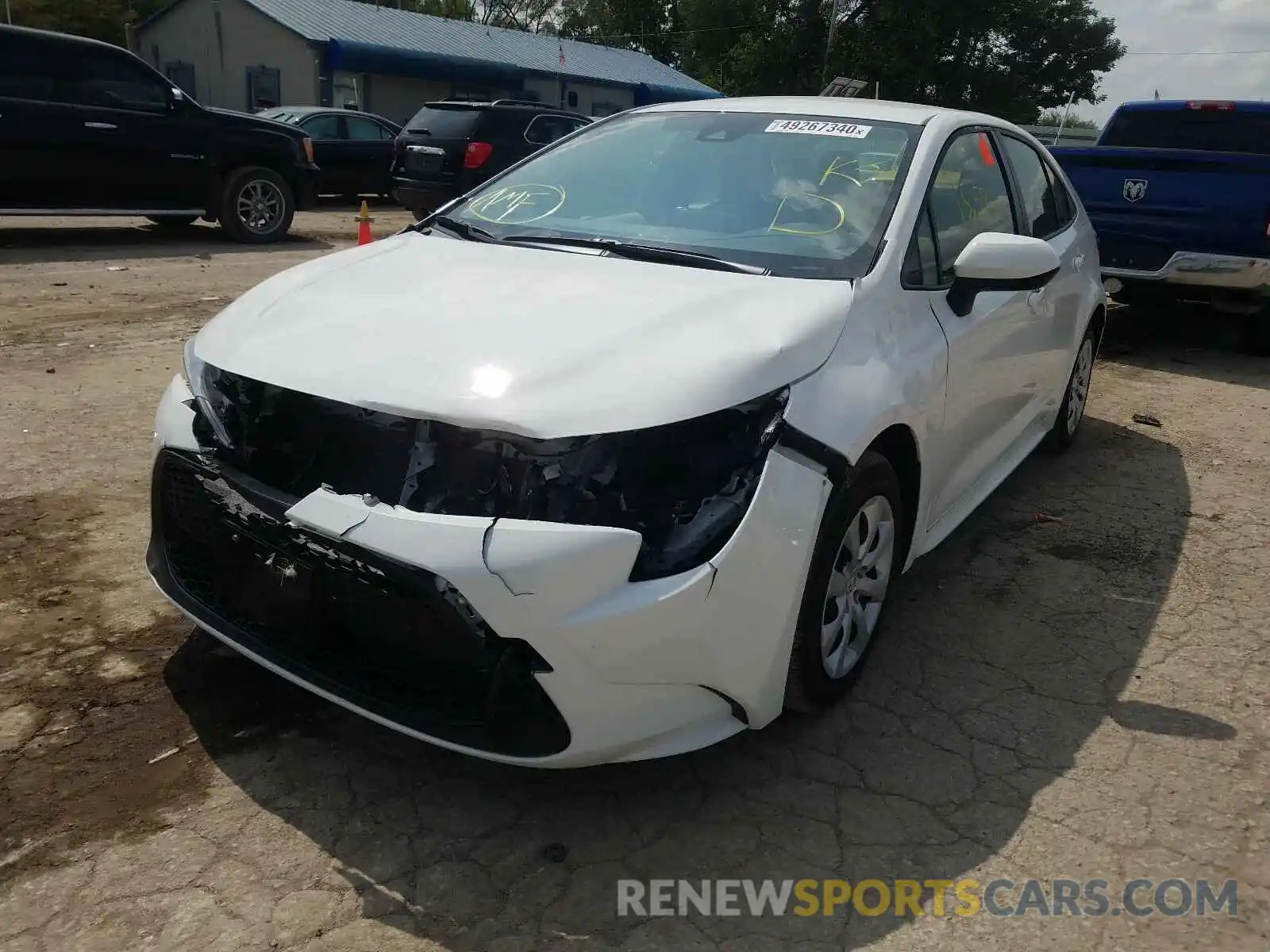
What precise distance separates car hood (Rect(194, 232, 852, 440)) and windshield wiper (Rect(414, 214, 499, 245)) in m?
0.40

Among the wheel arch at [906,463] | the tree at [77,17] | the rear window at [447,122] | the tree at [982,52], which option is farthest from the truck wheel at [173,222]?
the tree at [982,52]

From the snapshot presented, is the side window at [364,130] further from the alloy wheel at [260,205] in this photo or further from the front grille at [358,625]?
the front grille at [358,625]

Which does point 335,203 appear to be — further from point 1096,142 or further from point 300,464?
point 300,464

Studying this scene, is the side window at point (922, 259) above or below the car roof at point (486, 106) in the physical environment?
below

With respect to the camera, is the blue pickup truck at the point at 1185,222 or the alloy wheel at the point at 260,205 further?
the alloy wheel at the point at 260,205

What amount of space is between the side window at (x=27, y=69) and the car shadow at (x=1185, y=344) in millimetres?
9576

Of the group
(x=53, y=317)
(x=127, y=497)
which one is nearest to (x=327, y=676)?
(x=127, y=497)

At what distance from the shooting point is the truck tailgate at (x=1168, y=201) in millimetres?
7273

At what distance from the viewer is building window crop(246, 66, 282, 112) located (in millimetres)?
27734

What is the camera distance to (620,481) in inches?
91.1

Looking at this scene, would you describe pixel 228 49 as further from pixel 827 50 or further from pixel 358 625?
pixel 358 625

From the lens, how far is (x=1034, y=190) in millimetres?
4691

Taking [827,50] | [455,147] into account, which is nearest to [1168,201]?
[455,147]

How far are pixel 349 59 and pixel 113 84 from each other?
17.8m
